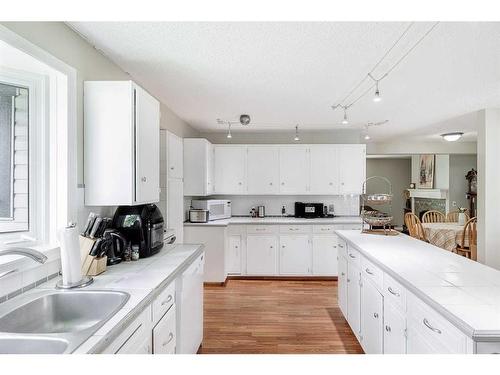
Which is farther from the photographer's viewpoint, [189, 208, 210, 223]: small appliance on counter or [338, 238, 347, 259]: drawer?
[189, 208, 210, 223]: small appliance on counter

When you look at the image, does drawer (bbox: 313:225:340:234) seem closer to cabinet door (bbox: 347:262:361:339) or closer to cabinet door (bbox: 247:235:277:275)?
cabinet door (bbox: 247:235:277:275)

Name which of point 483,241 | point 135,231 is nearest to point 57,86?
point 135,231

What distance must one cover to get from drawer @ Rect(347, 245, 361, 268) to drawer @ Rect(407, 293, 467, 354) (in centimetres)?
94

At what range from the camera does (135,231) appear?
6.86ft

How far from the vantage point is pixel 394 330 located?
1.81m

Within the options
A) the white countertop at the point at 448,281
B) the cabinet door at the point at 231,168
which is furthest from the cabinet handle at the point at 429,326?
the cabinet door at the point at 231,168

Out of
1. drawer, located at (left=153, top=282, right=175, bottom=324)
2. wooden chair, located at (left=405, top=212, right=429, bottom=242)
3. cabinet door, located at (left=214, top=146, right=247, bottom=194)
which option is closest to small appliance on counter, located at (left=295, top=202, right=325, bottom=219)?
cabinet door, located at (left=214, top=146, right=247, bottom=194)

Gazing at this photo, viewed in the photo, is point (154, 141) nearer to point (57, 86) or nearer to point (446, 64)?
point (57, 86)

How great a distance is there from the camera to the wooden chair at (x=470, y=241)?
4172 mm

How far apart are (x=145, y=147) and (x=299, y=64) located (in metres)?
1.39

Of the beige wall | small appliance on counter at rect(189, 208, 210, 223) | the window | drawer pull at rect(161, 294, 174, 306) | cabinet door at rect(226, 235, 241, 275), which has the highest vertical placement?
the beige wall

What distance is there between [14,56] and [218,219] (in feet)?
11.6

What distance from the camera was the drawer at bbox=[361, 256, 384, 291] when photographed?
2.06 metres

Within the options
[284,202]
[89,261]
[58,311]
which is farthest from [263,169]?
[58,311]
